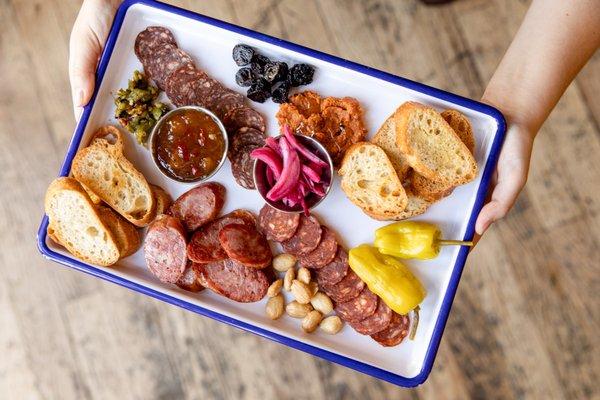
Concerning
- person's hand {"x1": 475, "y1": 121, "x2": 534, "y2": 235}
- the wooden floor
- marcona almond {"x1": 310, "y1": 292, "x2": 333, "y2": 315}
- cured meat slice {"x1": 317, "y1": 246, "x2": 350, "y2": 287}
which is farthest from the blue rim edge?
the wooden floor

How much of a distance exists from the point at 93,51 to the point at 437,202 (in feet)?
4.17

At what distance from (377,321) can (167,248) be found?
2.40 ft

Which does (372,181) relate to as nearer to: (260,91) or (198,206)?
(260,91)

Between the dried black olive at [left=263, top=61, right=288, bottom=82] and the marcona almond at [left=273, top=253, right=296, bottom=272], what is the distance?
584mm

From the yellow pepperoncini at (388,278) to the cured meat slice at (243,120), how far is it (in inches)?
20.5

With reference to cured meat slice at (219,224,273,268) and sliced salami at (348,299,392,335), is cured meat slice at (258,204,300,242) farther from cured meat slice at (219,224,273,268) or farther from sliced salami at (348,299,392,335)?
sliced salami at (348,299,392,335)

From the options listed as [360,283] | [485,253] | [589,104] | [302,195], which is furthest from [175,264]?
[589,104]

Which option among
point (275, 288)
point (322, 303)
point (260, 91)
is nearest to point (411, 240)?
point (322, 303)

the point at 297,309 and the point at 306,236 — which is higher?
the point at 306,236

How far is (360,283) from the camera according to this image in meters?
2.01

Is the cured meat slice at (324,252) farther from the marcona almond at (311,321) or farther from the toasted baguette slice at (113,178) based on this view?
the toasted baguette slice at (113,178)

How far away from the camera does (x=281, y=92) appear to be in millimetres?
1967

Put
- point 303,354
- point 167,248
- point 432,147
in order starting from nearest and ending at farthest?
1. point 432,147
2. point 167,248
3. point 303,354

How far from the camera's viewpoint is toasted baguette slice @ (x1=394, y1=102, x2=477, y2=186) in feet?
6.09
